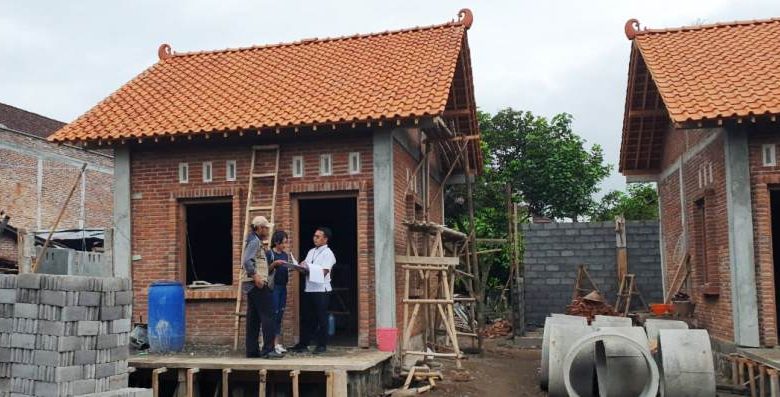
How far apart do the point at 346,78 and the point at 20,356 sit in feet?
21.3

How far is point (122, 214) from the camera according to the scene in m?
11.6

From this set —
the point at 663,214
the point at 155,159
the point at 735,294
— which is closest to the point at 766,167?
the point at 735,294

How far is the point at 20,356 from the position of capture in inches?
287

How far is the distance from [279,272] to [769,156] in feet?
22.3

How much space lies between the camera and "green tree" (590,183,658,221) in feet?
95.4

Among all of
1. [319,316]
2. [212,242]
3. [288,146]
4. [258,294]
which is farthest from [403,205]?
[212,242]

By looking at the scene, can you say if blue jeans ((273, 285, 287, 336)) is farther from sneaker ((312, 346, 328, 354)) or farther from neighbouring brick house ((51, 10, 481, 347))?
neighbouring brick house ((51, 10, 481, 347))

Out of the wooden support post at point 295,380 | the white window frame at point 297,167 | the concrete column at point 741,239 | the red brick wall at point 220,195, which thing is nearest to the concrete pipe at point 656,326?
the concrete column at point 741,239

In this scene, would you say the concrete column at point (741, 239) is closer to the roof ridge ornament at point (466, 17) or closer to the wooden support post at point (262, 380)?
the roof ridge ornament at point (466, 17)

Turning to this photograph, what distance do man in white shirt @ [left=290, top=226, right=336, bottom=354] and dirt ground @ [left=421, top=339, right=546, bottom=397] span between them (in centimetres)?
159

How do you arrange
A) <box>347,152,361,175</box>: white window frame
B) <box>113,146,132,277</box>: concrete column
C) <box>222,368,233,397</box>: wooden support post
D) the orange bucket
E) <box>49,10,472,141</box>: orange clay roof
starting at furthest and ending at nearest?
the orange bucket, <box>113,146,132,277</box>: concrete column, <box>347,152,361,175</box>: white window frame, <box>49,10,472,141</box>: orange clay roof, <box>222,368,233,397</box>: wooden support post

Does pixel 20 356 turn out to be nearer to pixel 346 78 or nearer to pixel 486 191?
pixel 346 78

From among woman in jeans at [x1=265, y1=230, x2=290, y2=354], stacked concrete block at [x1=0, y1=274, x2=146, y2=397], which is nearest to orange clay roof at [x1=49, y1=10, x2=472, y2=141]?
woman in jeans at [x1=265, y1=230, x2=290, y2=354]

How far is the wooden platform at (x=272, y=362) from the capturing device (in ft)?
28.3
